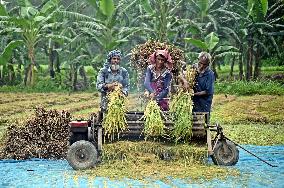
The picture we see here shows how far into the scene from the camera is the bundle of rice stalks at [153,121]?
5332 millimetres

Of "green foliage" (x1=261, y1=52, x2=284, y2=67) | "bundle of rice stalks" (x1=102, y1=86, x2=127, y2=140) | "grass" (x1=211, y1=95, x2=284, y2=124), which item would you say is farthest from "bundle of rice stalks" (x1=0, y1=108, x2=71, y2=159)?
"green foliage" (x1=261, y1=52, x2=284, y2=67)

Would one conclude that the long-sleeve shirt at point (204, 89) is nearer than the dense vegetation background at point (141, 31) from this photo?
Yes

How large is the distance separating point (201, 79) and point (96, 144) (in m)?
1.53

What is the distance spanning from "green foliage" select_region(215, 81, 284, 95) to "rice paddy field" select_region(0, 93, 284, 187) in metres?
0.48

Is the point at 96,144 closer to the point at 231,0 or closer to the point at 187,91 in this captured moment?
the point at 187,91

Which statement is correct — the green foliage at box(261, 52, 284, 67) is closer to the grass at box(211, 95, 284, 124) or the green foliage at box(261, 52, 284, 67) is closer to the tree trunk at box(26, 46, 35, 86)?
the grass at box(211, 95, 284, 124)

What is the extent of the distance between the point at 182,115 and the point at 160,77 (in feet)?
2.27

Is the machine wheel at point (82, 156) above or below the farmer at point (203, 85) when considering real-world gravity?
below

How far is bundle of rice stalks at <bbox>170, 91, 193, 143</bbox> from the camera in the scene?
539 cm

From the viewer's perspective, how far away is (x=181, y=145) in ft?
17.9

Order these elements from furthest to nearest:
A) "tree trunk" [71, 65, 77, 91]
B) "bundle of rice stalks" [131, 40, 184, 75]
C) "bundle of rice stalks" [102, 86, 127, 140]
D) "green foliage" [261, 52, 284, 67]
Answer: "green foliage" [261, 52, 284, 67], "tree trunk" [71, 65, 77, 91], "bundle of rice stalks" [131, 40, 184, 75], "bundle of rice stalks" [102, 86, 127, 140]

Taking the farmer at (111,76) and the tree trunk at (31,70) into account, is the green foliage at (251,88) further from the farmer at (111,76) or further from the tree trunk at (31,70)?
the farmer at (111,76)

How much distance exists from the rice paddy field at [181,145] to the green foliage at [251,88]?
483 mm

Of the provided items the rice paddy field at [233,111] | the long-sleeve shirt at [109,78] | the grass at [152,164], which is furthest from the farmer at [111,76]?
the grass at [152,164]
